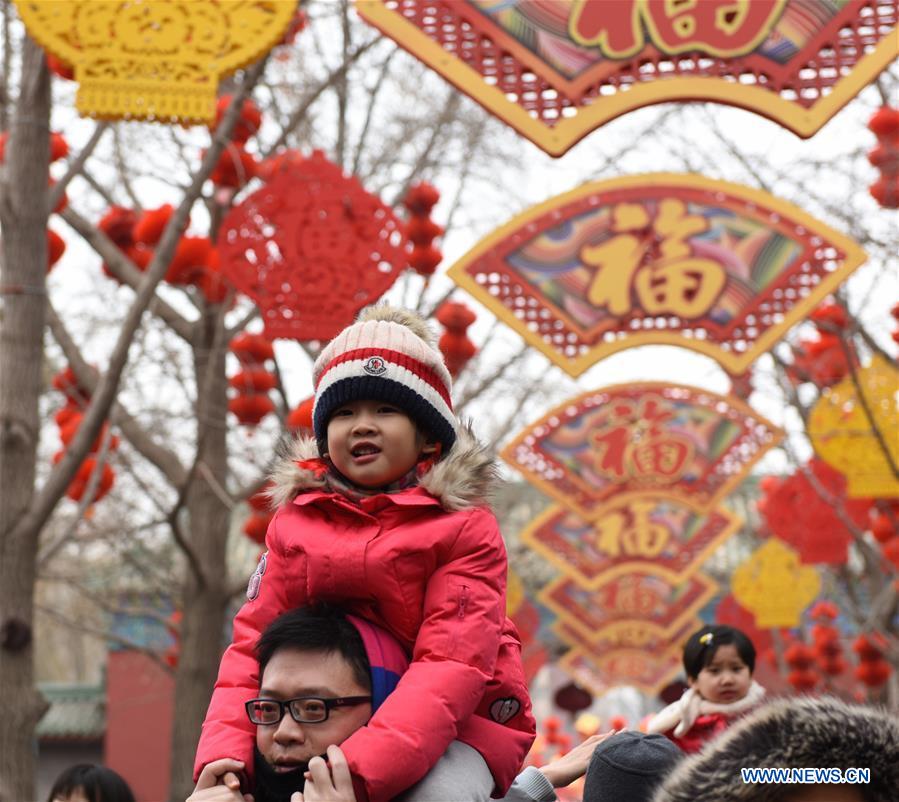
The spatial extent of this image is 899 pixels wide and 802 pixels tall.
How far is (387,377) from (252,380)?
6.18 meters

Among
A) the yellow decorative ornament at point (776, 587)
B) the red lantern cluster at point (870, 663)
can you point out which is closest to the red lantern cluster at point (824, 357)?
the red lantern cluster at point (870, 663)

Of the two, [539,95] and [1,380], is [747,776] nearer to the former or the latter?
[539,95]

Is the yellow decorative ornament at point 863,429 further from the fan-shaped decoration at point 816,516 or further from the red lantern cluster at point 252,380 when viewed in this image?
the red lantern cluster at point 252,380

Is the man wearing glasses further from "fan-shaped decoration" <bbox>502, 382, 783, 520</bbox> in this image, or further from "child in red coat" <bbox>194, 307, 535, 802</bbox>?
"fan-shaped decoration" <bbox>502, 382, 783, 520</bbox>

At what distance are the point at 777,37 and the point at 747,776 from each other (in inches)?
174

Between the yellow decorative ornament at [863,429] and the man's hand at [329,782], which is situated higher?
the yellow decorative ornament at [863,429]

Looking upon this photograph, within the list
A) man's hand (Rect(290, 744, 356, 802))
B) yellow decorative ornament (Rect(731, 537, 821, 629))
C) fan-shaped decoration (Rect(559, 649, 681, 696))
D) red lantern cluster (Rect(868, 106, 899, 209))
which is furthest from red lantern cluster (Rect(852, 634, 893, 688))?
man's hand (Rect(290, 744, 356, 802))

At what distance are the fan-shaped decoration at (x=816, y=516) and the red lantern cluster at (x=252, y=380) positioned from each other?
17.1 ft

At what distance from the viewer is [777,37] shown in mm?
6059

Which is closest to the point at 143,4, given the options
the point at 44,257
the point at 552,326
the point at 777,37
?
the point at 44,257

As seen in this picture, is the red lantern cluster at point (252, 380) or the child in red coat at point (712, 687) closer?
the child in red coat at point (712, 687)

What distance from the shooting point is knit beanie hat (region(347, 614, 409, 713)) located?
290 cm

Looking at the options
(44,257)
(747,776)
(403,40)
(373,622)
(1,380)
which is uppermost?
(403,40)

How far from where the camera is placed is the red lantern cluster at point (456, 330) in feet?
32.2
